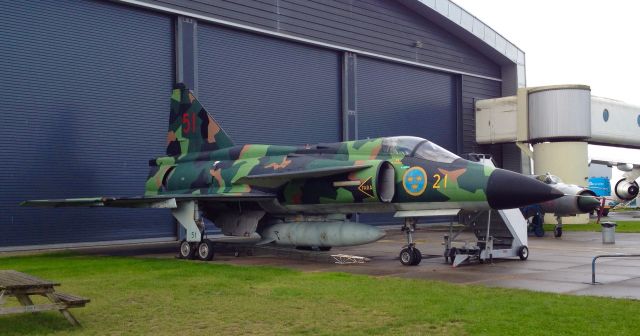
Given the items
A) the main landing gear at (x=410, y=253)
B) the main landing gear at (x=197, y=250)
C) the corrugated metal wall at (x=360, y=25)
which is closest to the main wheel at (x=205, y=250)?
the main landing gear at (x=197, y=250)

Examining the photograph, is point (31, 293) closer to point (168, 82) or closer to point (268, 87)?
point (168, 82)

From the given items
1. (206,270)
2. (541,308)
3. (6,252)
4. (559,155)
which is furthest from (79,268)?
(559,155)

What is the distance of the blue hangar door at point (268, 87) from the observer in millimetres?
22562

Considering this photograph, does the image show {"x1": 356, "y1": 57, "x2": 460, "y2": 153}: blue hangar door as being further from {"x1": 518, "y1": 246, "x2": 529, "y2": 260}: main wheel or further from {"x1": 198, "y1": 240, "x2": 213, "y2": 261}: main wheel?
{"x1": 518, "y1": 246, "x2": 529, "y2": 260}: main wheel

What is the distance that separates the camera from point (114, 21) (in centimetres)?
2022

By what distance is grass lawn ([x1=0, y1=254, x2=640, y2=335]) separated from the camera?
6.44 meters

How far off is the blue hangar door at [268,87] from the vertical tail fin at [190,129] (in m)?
3.74

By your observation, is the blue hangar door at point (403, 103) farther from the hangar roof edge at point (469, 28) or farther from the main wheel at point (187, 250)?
the main wheel at point (187, 250)

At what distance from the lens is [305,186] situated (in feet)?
46.8

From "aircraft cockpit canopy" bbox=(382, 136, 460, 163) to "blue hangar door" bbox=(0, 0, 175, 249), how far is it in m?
10.4

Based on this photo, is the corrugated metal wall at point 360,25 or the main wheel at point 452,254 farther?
the corrugated metal wall at point 360,25

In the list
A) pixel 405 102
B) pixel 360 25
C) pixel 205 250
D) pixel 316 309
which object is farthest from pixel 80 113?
pixel 405 102

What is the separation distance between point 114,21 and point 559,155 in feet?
69.2

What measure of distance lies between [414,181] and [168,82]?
1192 centimetres
